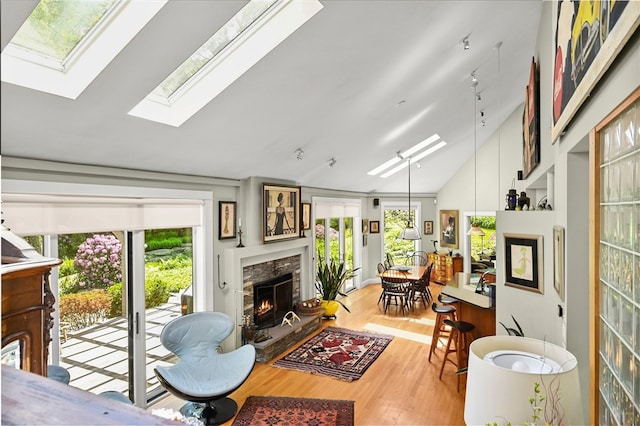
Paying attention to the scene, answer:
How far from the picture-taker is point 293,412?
3.62 m

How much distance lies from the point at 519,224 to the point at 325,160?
2.86m

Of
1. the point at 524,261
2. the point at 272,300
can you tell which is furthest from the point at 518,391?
the point at 272,300

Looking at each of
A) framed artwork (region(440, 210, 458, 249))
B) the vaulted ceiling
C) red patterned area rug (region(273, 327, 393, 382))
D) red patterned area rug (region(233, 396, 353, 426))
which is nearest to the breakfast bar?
red patterned area rug (region(273, 327, 393, 382))

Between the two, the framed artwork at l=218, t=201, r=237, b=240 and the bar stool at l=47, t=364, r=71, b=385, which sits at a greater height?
the framed artwork at l=218, t=201, r=237, b=240

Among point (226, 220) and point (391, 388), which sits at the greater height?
point (226, 220)

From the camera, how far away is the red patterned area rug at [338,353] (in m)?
4.56

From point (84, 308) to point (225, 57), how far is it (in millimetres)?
2366

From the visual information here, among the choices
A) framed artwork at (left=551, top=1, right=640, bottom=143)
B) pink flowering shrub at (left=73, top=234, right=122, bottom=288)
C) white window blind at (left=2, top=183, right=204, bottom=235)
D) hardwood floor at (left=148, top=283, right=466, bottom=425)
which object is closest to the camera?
framed artwork at (left=551, top=1, right=640, bottom=143)

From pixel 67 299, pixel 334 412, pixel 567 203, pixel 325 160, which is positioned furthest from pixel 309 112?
pixel 334 412

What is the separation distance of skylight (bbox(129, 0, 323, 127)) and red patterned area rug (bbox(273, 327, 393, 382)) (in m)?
3.22

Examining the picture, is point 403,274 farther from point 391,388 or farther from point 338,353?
point 391,388

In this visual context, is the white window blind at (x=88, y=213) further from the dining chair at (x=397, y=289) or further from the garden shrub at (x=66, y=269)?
the dining chair at (x=397, y=289)

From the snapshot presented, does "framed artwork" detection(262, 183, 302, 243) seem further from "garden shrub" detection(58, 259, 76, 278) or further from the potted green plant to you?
"garden shrub" detection(58, 259, 76, 278)

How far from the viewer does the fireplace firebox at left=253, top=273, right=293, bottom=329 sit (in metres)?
5.33
